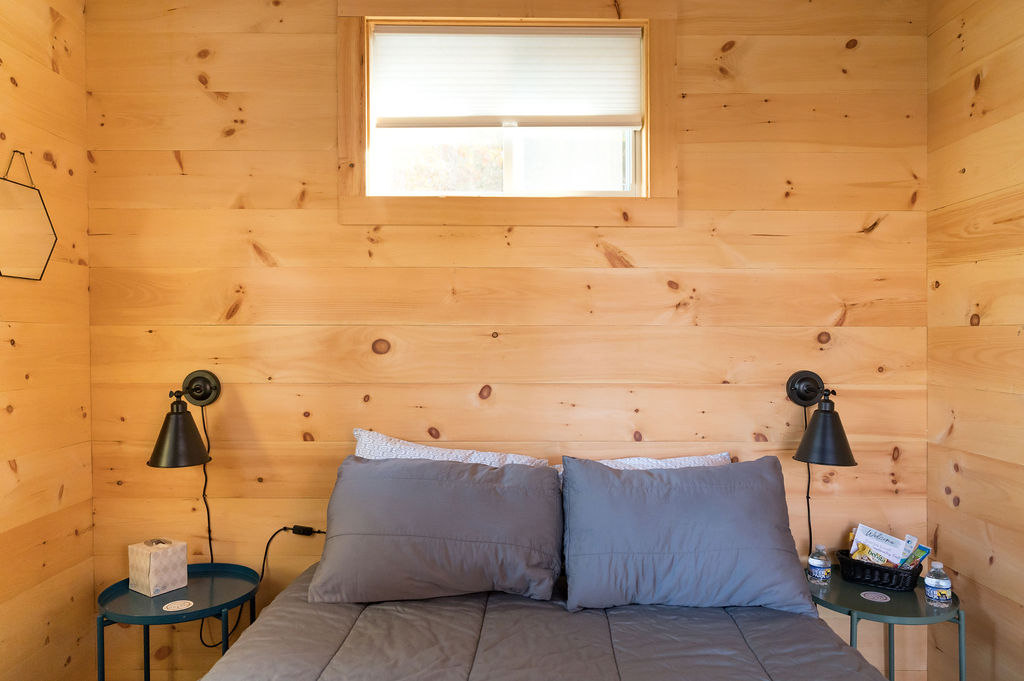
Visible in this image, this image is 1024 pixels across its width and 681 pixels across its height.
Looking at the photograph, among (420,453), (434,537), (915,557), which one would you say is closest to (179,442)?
(420,453)

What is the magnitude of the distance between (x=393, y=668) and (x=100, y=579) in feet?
4.69

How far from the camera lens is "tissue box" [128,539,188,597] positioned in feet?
6.53

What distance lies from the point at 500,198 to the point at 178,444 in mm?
1299

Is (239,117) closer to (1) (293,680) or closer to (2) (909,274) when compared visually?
(1) (293,680)

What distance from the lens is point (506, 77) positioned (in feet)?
7.54

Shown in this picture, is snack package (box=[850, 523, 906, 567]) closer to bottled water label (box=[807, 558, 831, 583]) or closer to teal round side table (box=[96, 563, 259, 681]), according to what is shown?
bottled water label (box=[807, 558, 831, 583])

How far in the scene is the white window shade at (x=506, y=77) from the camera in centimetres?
229

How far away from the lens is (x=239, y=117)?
2.23m

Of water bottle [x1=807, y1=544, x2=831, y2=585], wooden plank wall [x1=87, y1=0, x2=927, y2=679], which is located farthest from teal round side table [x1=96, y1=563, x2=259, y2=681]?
water bottle [x1=807, y1=544, x2=831, y2=585]

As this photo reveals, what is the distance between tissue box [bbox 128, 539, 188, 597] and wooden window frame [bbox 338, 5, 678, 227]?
47.2 inches

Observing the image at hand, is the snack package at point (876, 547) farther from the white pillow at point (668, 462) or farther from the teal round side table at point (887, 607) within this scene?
the white pillow at point (668, 462)

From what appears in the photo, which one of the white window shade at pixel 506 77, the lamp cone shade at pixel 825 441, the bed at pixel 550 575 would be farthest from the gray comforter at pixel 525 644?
the white window shade at pixel 506 77

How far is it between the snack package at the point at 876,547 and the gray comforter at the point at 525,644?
1.73 feet

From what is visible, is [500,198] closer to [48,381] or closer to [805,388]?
[805,388]
